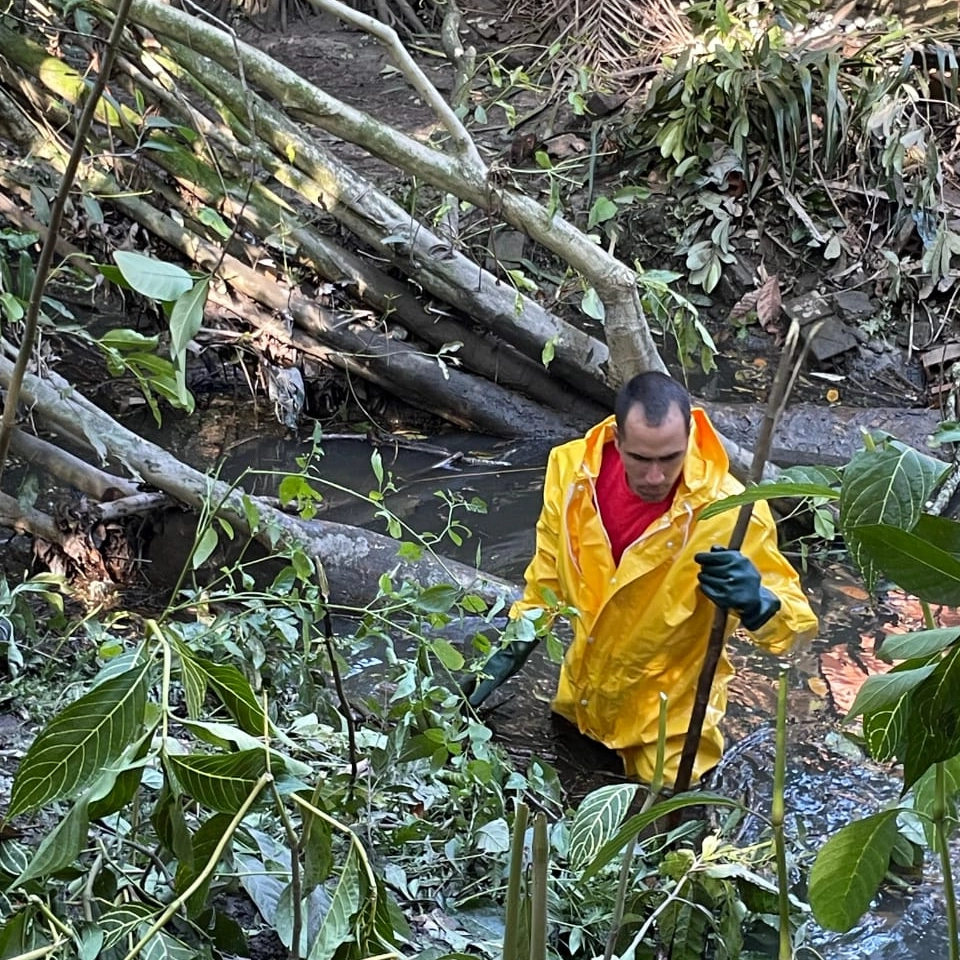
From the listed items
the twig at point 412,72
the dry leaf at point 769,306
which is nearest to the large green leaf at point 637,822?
the twig at point 412,72

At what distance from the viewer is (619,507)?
11.5ft

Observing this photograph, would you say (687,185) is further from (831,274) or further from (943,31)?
(943,31)

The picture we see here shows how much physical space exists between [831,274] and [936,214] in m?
0.78

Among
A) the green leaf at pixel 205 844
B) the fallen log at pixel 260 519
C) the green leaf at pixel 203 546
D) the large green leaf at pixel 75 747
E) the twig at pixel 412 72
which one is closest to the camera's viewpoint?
the large green leaf at pixel 75 747

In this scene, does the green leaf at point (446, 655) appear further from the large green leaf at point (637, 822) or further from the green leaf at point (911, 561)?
the green leaf at point (911, 561)

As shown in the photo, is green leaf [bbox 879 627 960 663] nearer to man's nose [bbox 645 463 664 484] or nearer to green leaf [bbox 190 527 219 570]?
green leaf [bbox 190 527 219 570]

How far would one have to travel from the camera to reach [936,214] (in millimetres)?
7844

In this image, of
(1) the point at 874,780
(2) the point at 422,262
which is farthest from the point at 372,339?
(1) the point at 874,780

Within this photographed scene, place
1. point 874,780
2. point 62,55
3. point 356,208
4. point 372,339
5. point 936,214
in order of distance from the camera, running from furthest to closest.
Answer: point 936,214 < point 372,339 < point 356,208 < point 62,55 < point 874,780

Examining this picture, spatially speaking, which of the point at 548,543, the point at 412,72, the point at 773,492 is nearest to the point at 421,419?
the point at 412,72

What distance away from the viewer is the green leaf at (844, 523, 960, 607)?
69 centimetres

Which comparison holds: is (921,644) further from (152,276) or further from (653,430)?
(653,430)

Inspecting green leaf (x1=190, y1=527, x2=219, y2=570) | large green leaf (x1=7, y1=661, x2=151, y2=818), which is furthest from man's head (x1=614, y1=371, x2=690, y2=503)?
large green leaf (x1=7, y1=661, x2=151, y2=818)

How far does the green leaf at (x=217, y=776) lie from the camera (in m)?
1.19
